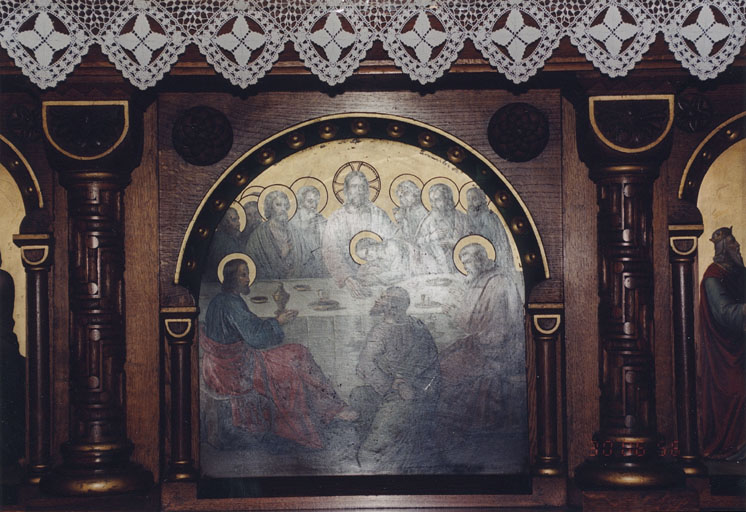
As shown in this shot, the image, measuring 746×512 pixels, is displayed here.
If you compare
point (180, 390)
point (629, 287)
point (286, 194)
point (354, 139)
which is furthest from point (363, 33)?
point (180, 390)

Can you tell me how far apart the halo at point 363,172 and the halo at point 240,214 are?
17.5 inches

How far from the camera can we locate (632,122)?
4.08 metres

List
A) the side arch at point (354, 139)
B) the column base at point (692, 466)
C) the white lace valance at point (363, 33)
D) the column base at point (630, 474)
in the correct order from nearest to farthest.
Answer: the white lace valance at point (363, 33)
the column base at point (630, 474)
the column base at point (692, 466)
the side arch at point (354, 139)

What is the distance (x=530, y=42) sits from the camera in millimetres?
3865

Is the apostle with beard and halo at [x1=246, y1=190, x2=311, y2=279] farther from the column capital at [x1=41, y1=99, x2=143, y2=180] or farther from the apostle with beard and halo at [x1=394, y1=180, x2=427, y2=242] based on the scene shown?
the column capital at [x1=41, y1=99, x2=143, y2=180]

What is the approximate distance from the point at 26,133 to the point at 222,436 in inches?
66.0

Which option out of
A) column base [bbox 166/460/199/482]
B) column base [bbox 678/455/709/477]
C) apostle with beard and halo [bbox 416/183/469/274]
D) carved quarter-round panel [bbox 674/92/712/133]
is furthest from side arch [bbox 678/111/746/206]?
column base [bbox 166/460/199/482]

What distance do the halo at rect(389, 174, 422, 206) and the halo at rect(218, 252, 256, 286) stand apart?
28.7 inches

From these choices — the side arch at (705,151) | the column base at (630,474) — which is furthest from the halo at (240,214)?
the side arch at (705,151)

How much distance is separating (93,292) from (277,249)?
862 mm

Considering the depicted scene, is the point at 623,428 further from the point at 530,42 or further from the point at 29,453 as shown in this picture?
the point at 29,453

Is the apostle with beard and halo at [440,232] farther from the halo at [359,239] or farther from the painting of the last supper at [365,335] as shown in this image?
the halo at [359,239]

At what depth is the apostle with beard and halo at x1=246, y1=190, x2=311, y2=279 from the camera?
4461 millimetres

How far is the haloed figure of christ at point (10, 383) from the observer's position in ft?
14.4
